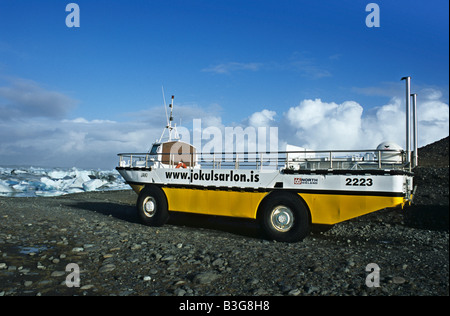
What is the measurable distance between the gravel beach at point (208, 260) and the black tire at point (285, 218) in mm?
266

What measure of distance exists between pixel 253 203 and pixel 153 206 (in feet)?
9.77

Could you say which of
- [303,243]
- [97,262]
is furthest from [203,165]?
[97,262]

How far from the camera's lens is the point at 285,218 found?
690cm

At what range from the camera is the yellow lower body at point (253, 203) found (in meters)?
6.46

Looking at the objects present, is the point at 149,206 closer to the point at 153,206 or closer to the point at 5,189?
the point at 153,206

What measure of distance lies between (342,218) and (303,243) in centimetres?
96

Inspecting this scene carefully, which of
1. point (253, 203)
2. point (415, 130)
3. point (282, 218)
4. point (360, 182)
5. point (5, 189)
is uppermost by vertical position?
point (415, 130)

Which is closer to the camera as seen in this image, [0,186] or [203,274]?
[203,274]

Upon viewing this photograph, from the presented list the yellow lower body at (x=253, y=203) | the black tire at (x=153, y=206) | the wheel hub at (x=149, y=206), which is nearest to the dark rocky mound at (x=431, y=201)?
the yellow lower body at (x=253, y=203)

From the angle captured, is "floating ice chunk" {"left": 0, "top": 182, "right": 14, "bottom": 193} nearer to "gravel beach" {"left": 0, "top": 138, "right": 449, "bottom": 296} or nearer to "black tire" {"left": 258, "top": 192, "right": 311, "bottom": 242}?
"gravel beach" {"left": 0, "top": 138, "right": 449, "bottom": 296}

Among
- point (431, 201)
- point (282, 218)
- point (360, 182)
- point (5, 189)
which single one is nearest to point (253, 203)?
point (282, 218)
